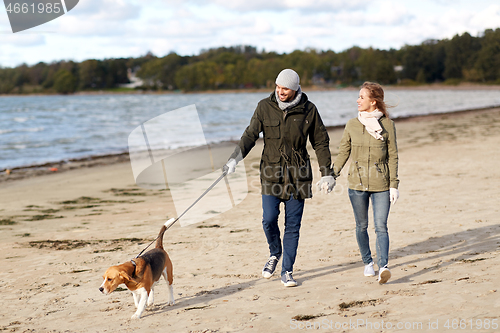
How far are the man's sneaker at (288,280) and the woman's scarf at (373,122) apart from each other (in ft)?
4.90

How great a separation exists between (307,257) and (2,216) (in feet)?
19.1

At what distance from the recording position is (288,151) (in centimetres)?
432

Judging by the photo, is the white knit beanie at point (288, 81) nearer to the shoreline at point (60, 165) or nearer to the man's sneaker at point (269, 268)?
the man's sneaker at point (269, 268)

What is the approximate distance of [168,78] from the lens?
12106cm

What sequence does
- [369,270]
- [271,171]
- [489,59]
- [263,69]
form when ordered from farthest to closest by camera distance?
[263,69] < [489,59] < [369,270] < [271,171]

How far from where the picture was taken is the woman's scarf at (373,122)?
4.16m

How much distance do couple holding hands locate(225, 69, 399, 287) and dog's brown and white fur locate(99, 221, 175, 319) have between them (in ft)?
3.59

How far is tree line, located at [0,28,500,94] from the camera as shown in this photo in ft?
349

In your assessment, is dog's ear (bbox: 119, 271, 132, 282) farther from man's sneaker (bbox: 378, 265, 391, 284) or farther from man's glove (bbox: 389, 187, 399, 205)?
man's glove (bbox: 389, 187, 399, 205)

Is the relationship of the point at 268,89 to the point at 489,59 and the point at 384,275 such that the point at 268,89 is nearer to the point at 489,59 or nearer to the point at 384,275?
the point at 489,59

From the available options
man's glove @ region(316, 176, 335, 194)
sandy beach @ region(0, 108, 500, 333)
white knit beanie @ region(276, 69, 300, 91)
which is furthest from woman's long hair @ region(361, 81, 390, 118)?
sandy beach @ region(0, 108, 500, 333)

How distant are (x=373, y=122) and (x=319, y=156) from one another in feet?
1.94

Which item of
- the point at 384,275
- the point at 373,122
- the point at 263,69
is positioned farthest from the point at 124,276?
the point at 263,69

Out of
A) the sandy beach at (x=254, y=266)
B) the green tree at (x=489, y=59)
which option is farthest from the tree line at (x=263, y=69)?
the sandy beach at (x=254, y=266)
